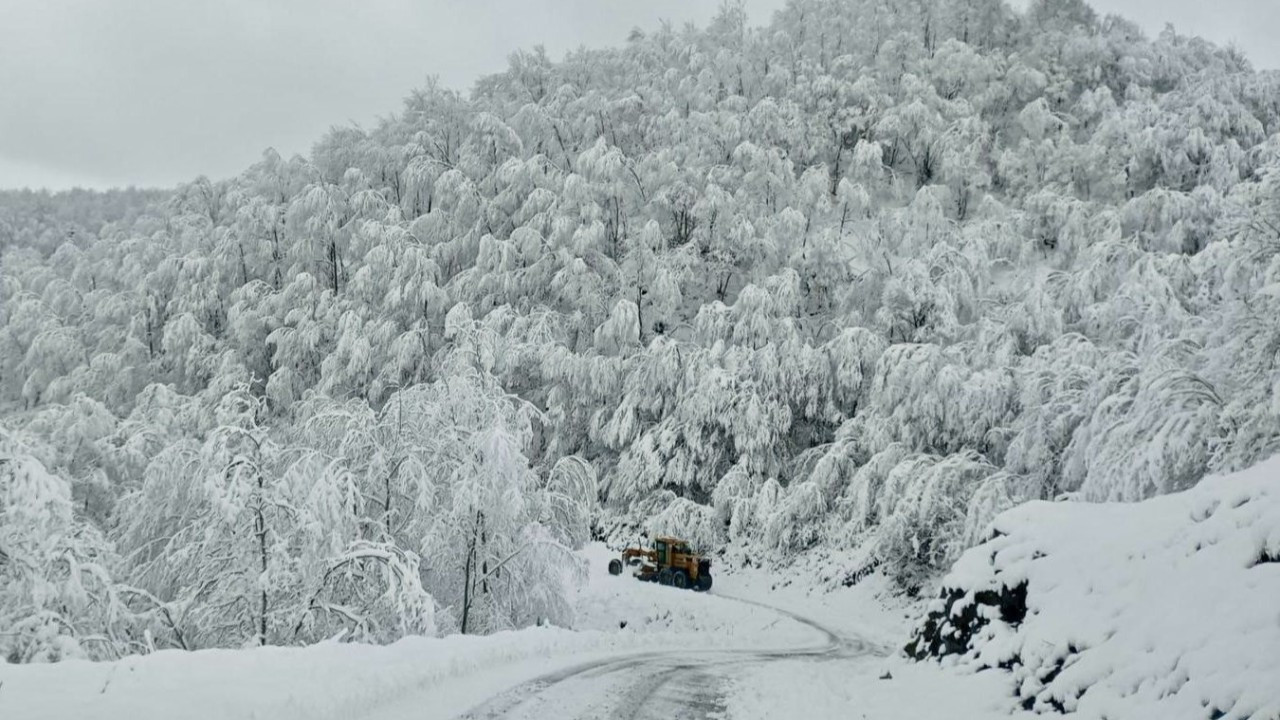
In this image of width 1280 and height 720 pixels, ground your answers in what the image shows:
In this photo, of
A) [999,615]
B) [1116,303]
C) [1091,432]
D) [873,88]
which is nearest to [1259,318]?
[1091,432]

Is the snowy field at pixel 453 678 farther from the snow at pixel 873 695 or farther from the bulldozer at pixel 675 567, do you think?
the bulldozer at pixel 675 567

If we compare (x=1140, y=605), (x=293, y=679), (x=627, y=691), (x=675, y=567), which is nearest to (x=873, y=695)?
(x=627, y=691)

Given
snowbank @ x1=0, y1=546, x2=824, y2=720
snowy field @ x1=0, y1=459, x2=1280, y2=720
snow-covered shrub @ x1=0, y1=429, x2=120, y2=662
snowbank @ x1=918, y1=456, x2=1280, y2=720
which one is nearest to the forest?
snow-covered shrub @ x1=0, y1=429, x2=120, y2=662

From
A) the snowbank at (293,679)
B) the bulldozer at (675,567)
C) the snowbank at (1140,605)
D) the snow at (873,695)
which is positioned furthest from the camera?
the bulldozer at (675,567)

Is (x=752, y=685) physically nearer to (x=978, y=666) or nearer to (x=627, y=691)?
(x=627, y=691)

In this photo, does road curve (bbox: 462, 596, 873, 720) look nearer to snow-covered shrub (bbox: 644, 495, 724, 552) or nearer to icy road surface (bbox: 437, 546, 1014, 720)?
icy road surface (bbox: 437, 546, 1014, 720)

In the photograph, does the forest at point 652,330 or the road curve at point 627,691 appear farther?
the forest at point 652,330

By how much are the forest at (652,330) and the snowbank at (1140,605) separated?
4.52 m

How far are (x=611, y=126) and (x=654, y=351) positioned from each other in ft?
63.6

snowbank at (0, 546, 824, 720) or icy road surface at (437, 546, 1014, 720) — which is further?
icy road surface at (437, 546, 1014, 720)

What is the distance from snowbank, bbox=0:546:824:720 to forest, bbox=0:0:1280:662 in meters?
3.08

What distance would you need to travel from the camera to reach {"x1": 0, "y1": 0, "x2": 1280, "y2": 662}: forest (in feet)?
44.8

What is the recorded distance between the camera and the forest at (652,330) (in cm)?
1364

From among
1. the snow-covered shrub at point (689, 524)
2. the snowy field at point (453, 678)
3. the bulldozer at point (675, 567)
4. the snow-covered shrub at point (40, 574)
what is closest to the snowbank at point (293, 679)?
the snowy field at point (453, 678)
